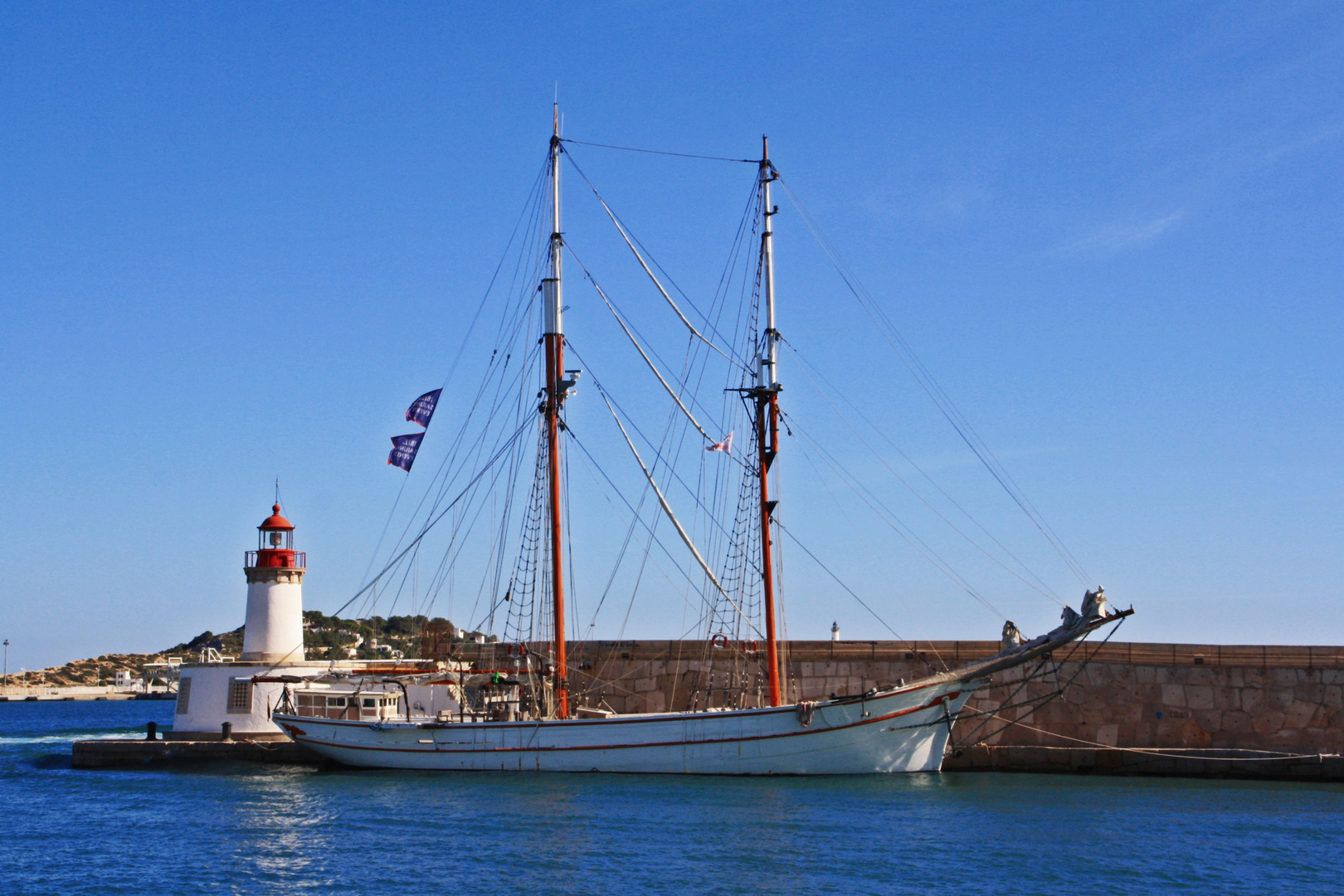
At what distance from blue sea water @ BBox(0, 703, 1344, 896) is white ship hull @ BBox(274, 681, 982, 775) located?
0.51m

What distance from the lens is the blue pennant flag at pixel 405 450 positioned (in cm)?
3375

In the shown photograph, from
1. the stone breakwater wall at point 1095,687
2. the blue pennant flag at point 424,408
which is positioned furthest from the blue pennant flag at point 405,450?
the stone breakwater wall at point 1095,687

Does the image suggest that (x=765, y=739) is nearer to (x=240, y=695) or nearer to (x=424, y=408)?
(x=424, y=408)

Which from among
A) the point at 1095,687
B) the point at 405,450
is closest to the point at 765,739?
the point at 1095,687

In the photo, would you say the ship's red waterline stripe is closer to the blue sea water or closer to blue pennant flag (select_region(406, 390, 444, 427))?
the blue sea water

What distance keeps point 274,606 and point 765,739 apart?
16479mm

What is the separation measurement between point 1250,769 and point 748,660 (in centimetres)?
→ 1230

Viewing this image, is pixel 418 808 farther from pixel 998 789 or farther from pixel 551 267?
pixel 551 267

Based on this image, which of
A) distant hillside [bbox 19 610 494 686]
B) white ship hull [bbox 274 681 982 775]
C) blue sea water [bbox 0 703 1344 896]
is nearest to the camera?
blue sea water [bbox 0 703 1344 896]

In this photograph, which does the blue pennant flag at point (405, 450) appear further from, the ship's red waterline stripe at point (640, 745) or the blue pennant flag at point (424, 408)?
the ship's red waterline stripe at point (640, 745)

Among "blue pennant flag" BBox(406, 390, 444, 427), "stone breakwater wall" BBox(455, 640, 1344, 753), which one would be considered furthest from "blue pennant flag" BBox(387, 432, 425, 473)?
"stone breakwater wall" BBox(455, 640, 1344, 753)

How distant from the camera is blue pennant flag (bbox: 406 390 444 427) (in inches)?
1331

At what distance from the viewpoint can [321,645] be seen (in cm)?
11962

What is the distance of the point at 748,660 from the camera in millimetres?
33250
